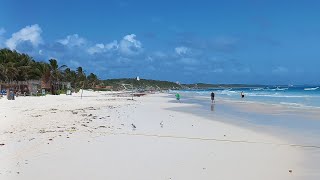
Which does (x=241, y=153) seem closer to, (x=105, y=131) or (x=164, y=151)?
(x=164, y=151)

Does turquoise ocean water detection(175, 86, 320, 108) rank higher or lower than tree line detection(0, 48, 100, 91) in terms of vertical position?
lower

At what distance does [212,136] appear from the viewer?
1355 centimetres

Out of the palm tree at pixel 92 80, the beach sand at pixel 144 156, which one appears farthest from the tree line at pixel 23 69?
the beach sand at pixel 144 156

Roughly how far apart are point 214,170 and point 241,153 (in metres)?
2.42

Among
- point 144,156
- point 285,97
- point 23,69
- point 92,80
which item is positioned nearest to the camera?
point 144,156

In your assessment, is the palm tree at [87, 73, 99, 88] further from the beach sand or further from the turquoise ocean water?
the beach sand

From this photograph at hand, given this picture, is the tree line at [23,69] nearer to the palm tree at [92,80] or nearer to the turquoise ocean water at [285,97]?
the turquoise ocean water at [285,97]

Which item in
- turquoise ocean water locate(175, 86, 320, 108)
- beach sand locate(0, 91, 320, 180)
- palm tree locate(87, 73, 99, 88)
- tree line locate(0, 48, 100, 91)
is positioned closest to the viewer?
beach sand locate(0, 91, 320, 180)

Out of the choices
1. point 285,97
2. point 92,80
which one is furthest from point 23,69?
point 92,80

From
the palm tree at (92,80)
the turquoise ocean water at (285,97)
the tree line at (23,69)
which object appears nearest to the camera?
the turquoise ocean water at (285,97)

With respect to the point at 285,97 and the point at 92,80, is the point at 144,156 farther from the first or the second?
the point at 92,80

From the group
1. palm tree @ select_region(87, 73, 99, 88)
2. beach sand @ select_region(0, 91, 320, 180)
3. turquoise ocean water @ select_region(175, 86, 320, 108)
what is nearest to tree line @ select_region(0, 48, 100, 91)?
turquoise ocean water @ select_region(175, 86, 320, 108)

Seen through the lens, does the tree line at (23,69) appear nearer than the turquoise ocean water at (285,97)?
No

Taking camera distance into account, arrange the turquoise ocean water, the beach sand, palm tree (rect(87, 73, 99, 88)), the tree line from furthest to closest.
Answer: palm tree (rect(87, 73, 99, 88)), the tree line, the turquoise ocean water, the beach sand
